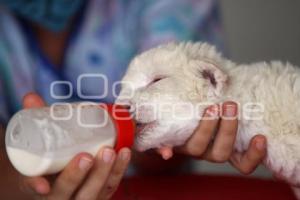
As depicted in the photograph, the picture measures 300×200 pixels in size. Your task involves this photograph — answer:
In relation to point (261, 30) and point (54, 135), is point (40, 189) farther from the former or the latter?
point (261, 30)

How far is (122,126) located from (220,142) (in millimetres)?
201

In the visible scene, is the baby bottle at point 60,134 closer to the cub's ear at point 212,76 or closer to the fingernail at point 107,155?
the fingernail at point 107,155

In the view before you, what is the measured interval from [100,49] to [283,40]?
883 mm

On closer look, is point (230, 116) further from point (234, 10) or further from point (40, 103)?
point (234, 10)

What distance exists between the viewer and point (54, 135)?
611mm

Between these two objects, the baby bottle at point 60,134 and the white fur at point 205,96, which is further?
the white fur at point 205,96

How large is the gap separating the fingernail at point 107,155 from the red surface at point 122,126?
0.06 ft

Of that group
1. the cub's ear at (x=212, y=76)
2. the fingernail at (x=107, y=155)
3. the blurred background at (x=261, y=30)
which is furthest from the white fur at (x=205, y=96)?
the blurred background at (x=261, y=30)

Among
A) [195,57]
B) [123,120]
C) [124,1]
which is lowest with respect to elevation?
[123,120]

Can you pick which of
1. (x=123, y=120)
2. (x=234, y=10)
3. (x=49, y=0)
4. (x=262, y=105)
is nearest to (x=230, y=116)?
(x=262, y=105)

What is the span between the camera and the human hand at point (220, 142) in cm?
76

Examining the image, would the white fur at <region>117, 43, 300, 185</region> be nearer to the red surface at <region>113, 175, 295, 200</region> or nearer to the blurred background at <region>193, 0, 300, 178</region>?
the red surface at <region>113, 175, 295, 200</region>

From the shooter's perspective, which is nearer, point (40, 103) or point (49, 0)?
point (40, 103)

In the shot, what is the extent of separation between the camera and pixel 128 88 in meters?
0.80
